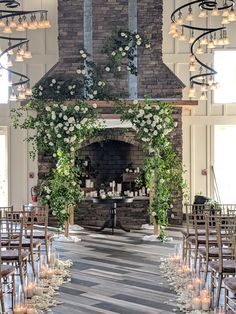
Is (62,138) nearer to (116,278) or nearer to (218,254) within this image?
(116,278)

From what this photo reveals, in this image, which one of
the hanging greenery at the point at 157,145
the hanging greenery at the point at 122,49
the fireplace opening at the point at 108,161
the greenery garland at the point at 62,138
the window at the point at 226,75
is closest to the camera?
the greenery garland at the point at 62,138

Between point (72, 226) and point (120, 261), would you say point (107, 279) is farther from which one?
point (72, 226)

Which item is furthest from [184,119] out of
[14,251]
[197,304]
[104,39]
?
[197,304]

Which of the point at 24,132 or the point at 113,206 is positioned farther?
the point at 24,132

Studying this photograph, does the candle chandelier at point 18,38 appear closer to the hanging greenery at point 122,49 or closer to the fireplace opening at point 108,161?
the hanging greenery at point 122,49

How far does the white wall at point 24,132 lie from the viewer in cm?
1338

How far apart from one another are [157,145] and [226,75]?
4825 mm

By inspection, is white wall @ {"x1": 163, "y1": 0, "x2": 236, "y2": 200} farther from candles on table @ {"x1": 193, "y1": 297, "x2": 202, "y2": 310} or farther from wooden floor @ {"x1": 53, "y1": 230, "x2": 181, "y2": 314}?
candles on table @ {"x1": 193, "y1": 297, "x2": 202, "y2": 310}

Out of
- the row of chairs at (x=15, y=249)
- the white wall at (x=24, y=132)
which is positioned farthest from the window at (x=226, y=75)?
the row of chairs at (x=15, y=249)

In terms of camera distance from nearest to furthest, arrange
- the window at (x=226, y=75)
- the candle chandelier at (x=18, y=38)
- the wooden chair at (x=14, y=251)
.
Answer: the wooden chair at (x=14, y=251), the candle chandelier at (x=18, y=38), the window at (x=226, y=75)

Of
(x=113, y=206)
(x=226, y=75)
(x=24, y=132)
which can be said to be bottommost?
(x=113, y=206)

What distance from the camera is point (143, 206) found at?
12352 mm

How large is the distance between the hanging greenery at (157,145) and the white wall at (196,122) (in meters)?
3.38

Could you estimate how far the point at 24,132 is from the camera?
13367 millimetres
